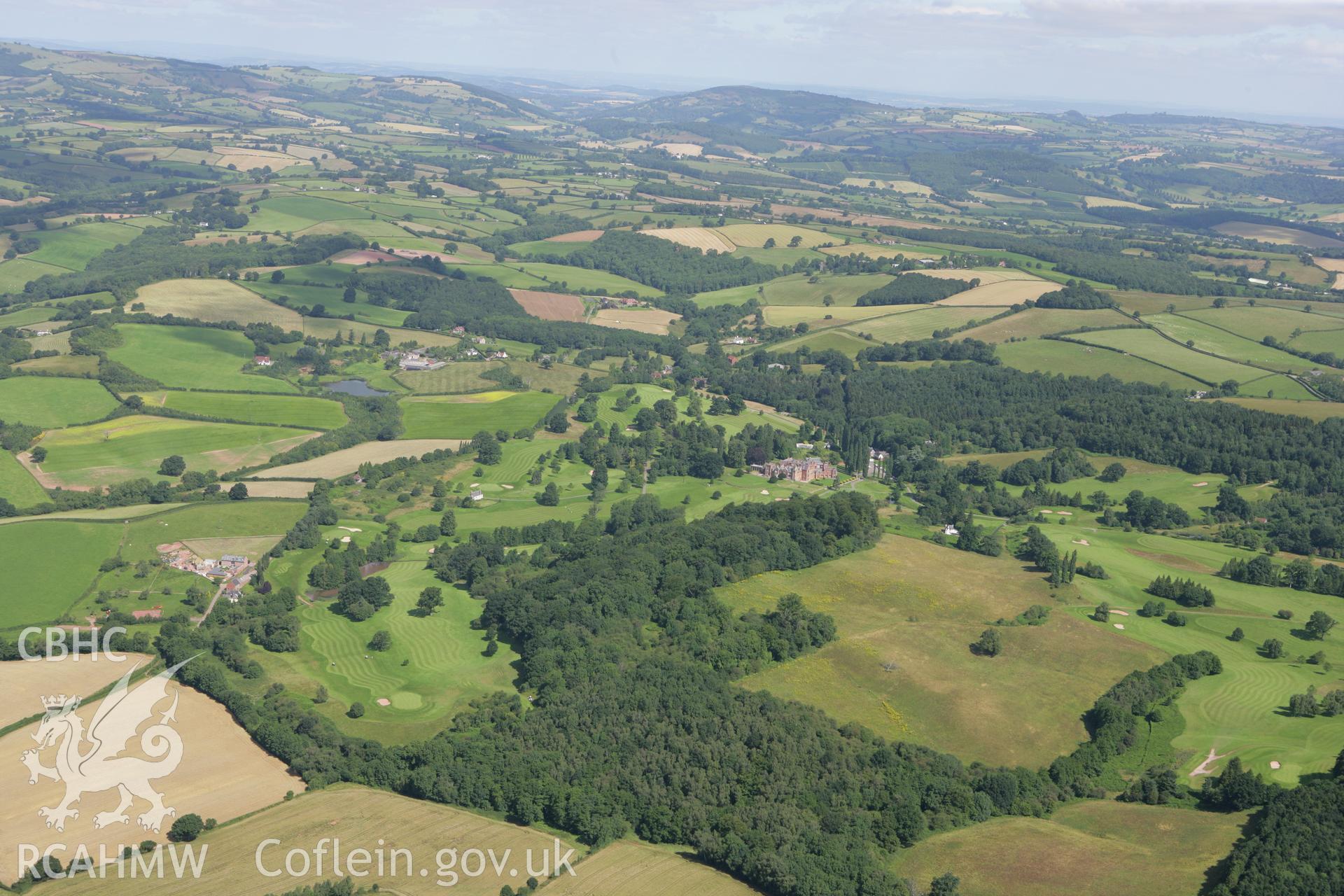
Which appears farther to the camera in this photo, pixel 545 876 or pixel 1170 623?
pixel 1170 623

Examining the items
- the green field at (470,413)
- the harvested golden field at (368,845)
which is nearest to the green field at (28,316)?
the green field at (470,413)

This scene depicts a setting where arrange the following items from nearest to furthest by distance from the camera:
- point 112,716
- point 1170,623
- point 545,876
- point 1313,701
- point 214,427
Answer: point 545,876 < point 112,716 < point 1313,701 < point 1170,623 < point 214,427

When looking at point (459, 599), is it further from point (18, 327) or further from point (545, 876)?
point (18, 327)

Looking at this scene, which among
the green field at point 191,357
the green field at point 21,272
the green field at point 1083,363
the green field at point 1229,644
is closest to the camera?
the green field at point 1229,644

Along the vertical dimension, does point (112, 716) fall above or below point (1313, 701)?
below

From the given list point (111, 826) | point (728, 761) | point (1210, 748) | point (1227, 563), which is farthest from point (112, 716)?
point (1227, 563)

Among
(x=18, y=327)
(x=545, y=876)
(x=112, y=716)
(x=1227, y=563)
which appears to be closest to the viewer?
(x=545, y=876)

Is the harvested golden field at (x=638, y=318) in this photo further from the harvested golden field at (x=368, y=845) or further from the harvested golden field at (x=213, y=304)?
the harvested golden field at (x=368, y=845)

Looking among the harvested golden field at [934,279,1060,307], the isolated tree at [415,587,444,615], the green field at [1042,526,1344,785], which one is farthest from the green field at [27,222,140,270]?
the green field at [1042,526,1344,785]
